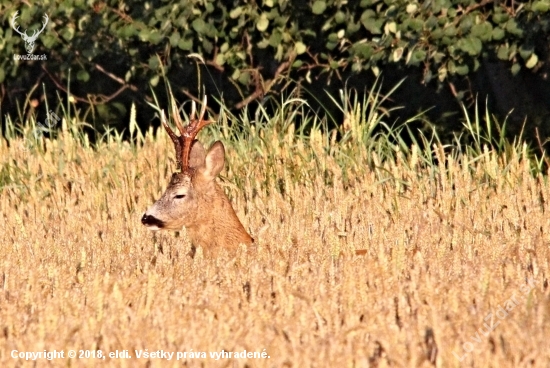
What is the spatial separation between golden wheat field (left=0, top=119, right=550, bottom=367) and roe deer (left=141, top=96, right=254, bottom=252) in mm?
131

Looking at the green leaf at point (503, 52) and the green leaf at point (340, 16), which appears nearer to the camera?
the green leaf at point (503, 52)

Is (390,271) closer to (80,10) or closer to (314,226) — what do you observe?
(314,226)

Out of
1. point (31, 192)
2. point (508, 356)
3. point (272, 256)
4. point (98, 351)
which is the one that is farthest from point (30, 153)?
point (508, 356)

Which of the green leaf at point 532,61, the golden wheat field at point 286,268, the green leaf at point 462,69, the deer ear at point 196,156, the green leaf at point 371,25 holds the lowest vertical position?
the golden wheat field at point 286,268

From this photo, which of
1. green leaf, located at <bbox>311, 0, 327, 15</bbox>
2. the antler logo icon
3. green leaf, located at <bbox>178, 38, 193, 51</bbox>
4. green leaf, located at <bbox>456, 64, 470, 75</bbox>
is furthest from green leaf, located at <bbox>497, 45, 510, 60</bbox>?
the antler logo icon

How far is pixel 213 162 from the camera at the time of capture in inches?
286

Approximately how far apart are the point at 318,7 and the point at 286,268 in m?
4.76

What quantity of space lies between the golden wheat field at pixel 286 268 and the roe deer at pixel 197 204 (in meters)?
0.13

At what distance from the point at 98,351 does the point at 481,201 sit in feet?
13.3

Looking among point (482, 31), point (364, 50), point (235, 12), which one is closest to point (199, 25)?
point (235, 12)

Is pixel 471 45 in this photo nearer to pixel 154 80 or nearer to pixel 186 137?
pixel 154 80

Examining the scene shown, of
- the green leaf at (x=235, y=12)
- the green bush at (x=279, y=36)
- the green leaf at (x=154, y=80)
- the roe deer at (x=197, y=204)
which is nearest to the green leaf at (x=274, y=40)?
the green bush at (x=279, y=36)

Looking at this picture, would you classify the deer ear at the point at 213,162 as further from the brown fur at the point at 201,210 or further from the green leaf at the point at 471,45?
the green leaf at the point at 471,45

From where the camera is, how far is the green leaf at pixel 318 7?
10.6 meters
